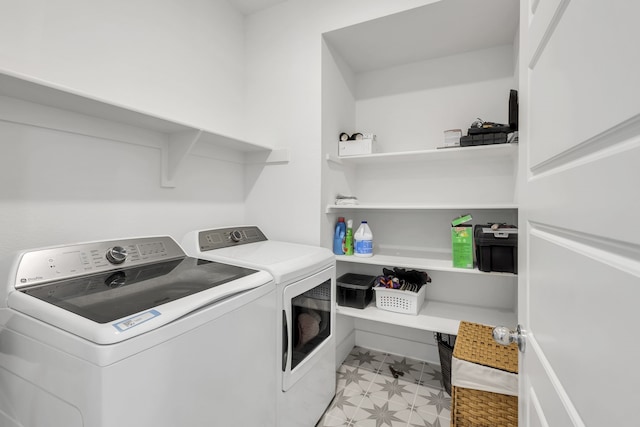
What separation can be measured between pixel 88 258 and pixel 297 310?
3.13 ft

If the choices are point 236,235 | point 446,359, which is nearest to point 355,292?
point 446,359

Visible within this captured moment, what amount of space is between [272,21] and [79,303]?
90.3 inches

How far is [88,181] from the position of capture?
4.54 feet

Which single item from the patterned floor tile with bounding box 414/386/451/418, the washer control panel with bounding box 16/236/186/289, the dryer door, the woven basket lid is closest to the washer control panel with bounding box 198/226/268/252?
the washer control panel with bounding box 16/236/186/289

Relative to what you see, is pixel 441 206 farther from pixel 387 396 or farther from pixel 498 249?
pixel 387 396

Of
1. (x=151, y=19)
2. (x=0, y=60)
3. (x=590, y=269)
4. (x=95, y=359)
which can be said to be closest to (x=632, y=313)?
(x=590, y=269)

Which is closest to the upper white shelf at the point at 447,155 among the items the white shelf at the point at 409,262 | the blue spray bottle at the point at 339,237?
the blue spray bottle at the point at 339,237

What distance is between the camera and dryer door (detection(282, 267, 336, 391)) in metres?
1.33

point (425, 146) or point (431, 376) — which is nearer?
point (431, 376)

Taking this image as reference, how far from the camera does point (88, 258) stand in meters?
1.18

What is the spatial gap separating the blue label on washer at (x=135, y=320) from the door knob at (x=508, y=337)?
3.24ft

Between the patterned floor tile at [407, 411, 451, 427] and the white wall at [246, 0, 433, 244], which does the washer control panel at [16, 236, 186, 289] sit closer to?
the white wall at [246, 0, 433, 244]

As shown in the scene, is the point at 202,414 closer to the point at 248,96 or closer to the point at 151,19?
the point at 151,19

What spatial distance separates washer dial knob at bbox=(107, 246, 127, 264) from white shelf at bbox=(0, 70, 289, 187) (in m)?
0.56
